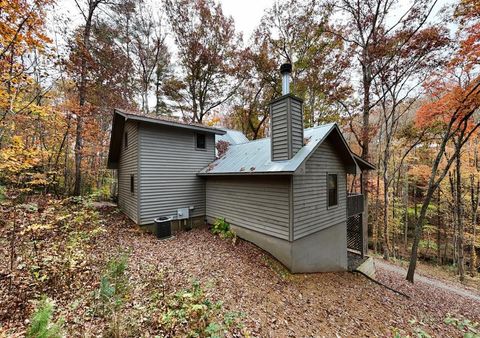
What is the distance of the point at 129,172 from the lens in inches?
371

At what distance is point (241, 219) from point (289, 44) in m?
13.5

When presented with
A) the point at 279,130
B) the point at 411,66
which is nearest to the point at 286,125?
the point at 279,130

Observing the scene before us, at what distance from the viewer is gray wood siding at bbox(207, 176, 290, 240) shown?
21.6 ft

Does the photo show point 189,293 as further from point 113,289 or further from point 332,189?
point 332,189

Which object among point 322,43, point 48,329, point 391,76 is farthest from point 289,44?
point 48,329

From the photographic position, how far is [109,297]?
363 cm

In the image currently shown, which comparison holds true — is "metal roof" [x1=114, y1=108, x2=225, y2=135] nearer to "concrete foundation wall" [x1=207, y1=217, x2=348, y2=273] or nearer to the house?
the house

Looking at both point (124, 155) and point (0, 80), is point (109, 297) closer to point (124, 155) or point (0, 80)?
point (0, 80)

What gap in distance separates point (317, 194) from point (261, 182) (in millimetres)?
2246

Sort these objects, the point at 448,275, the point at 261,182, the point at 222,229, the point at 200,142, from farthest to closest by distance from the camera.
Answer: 1. the point at 448,275
2. the point at 200,142
3. the point at 222,229
4. the point at 261,182

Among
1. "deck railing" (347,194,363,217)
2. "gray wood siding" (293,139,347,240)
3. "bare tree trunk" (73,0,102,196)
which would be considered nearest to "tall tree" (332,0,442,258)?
"deck railing" (347,194,363,217)

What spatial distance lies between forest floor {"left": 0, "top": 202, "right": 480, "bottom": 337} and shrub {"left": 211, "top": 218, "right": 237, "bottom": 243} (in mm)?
337

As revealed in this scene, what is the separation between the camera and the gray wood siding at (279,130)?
6.76 meters

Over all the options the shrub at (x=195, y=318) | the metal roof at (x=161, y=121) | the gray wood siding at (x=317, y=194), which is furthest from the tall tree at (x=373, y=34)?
the shrub at (x=195, y=318)
